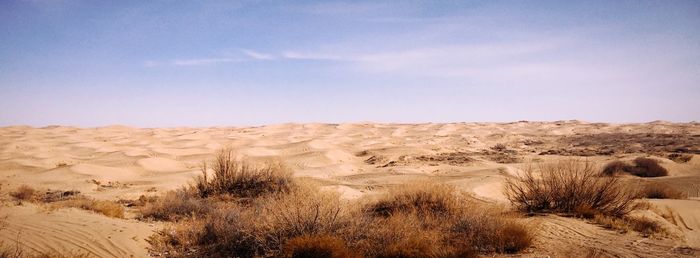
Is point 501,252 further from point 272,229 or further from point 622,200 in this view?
point 622,200

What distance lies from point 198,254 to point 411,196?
12.1 feet

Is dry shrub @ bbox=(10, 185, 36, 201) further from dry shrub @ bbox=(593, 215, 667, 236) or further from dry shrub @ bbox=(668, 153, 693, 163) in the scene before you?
dry shrub @ bbox=(668, 153, 693, 163)

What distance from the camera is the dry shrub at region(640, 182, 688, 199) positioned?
10.3 meters

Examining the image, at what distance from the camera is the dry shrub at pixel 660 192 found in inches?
404

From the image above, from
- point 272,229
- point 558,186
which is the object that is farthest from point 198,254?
point 558,186

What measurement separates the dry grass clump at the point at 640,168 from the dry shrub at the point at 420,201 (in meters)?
9.99

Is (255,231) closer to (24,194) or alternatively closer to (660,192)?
(24,194)

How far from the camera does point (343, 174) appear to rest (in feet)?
50.4

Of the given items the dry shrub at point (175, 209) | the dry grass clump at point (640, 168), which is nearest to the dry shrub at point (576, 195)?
the dry shrub at point (175, 209)

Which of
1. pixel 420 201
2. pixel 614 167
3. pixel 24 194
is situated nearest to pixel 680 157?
pixel 614 167

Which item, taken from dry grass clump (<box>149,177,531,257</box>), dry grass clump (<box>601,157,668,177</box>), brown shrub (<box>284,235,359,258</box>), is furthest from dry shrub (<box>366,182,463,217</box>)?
dry grass clump (<box>601,157,668,177</box>)

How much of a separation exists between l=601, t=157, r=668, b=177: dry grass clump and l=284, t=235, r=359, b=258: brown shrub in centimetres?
1280

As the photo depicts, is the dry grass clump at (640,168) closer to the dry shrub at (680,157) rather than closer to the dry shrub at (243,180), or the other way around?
the dry shrub at (680,157)

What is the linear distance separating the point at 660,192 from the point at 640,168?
4826mm
